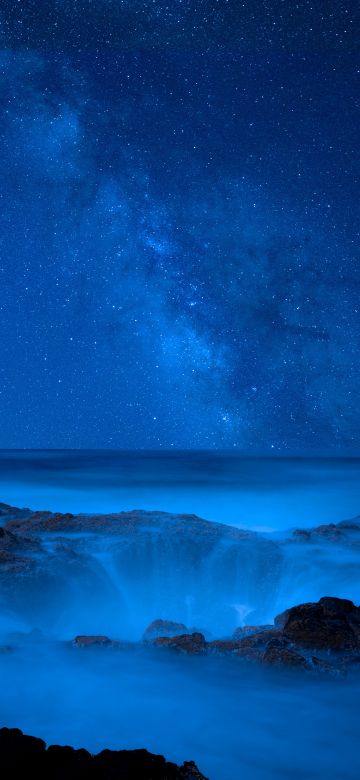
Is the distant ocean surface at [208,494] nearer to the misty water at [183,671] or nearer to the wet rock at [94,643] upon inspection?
the misty water at [183,671]

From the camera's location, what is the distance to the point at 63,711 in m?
4.12

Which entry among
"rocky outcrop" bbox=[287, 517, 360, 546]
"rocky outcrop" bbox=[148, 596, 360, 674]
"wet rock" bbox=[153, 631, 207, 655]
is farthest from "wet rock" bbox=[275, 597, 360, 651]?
"rocky outcrop" bbox=[287, 517, 360, 546]

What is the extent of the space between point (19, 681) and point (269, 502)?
14.6 metres

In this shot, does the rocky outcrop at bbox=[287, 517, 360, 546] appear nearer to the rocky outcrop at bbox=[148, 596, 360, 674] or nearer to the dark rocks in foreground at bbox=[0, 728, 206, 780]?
the rocky outcrop at bbox=[148, 596, 360, 674]

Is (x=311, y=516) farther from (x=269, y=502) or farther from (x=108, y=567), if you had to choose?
(x=108, y=567)

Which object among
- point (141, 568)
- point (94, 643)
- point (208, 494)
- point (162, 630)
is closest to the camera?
point (94, 643)

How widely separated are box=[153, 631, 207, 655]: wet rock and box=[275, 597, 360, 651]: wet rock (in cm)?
71

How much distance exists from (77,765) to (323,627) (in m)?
2.82

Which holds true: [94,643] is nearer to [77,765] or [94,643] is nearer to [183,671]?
[183,671]

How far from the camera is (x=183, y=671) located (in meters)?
4.79

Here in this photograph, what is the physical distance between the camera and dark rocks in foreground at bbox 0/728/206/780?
2.51 metres

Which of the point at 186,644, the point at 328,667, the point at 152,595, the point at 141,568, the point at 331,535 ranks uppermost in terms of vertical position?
the point at 331,535

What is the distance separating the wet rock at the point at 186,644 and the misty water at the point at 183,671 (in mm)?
94

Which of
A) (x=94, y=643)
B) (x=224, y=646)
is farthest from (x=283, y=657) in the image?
(x=94, y=643)
